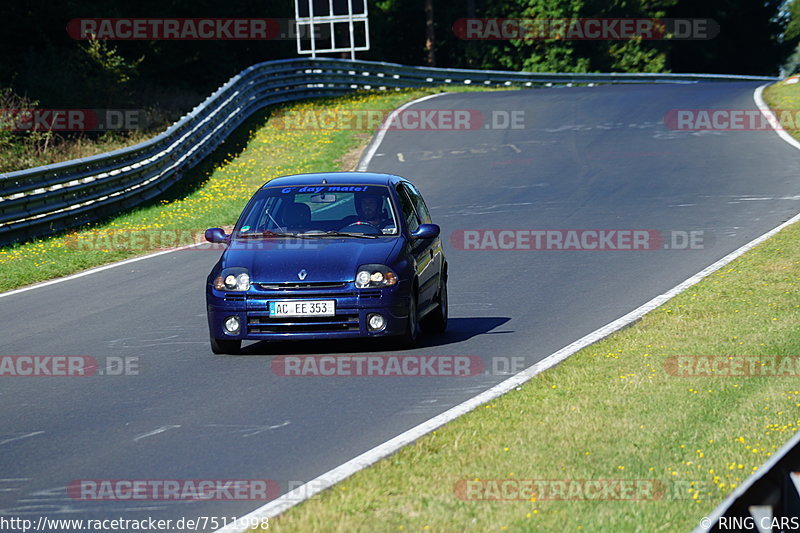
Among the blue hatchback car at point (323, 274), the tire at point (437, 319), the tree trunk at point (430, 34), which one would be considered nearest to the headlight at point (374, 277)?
the blue hatchback car at point (323, 274)

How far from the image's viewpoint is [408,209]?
12.0 metres

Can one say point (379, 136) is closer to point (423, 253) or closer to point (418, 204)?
point (418, 204)

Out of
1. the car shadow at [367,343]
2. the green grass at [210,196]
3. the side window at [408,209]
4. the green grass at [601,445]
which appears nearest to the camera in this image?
the green grass at [601,445]

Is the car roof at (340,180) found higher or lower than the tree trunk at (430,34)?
lower

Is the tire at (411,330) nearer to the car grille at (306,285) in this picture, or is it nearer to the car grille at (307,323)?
the car grille at (307,323)

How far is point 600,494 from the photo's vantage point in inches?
231

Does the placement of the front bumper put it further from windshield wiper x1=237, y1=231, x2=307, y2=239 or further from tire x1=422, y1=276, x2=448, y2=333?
tire x1=422, y1=276, x2=448, y2=333

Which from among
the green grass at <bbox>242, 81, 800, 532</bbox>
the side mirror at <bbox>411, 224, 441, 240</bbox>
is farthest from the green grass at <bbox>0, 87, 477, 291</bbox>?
the green grass at <bbox>242, 81, 800, 532</bbox>

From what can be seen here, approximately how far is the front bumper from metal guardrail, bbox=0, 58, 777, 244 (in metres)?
9.61

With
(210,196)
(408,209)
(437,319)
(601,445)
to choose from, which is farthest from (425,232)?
(210,196)

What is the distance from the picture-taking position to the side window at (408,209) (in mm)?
11672

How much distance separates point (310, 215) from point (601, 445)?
5.34 meters

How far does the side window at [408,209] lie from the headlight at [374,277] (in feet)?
3.80

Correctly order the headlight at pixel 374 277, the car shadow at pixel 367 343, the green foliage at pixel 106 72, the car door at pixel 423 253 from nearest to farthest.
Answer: the headlight at pixel 374 277 → the car shadow at pixel 367 343 → the car door at pixel 423 253 → the green foliage at pixel 106 72
